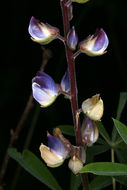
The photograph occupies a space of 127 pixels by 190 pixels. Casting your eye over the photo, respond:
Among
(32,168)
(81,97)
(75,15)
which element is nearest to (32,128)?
(81,97)

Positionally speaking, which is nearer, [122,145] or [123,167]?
[123,167]

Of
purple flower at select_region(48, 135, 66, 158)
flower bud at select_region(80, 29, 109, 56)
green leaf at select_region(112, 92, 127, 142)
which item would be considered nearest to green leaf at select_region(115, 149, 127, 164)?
green leaf at select_region(112, 92, 127, 142)

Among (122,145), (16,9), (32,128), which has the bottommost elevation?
(122,145)

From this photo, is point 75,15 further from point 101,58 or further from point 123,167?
point 123,167

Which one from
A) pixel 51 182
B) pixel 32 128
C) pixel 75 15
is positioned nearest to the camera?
pixel 51 182

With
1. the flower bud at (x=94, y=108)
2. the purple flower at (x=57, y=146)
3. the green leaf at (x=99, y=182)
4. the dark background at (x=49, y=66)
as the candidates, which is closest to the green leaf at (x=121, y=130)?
the flower bud at (x=94, y=108)

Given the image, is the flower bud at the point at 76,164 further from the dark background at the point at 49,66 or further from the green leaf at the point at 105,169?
the dark background at the point at 49,66

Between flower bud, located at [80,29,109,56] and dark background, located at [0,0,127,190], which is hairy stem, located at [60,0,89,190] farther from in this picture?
dark background, located at [0,0,127,190]
